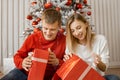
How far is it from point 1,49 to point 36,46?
5.25 ft

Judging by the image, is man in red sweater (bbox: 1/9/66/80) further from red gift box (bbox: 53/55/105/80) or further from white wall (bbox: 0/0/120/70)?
white wall (bbox: 0/0/120/70)

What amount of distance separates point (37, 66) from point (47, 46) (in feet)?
1.03

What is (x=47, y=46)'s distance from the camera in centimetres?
125

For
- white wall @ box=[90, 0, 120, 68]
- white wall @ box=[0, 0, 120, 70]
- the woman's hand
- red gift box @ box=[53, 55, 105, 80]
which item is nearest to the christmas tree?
white wall @ box=[0, 0, 120, 70]

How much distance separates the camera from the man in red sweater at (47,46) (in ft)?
3.45

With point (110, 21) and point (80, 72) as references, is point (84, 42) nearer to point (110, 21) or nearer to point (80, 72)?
point (80, 72)

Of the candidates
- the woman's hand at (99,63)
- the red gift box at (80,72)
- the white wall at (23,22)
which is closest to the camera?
the red gift box at (80,72)

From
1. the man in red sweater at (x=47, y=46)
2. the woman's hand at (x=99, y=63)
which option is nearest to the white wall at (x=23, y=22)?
the man in red sweater at (x=47, y=46)

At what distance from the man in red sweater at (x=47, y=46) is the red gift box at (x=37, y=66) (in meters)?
0.06

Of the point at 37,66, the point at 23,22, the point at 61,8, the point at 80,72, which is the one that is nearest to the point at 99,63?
the point at 80,72

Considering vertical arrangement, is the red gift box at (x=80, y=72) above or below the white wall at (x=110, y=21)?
below

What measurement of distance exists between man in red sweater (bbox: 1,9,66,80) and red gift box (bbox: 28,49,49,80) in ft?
0.21

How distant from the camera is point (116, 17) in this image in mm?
2914

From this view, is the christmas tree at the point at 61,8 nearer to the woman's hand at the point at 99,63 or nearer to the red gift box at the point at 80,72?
the woman's hand at the point at 99,63
